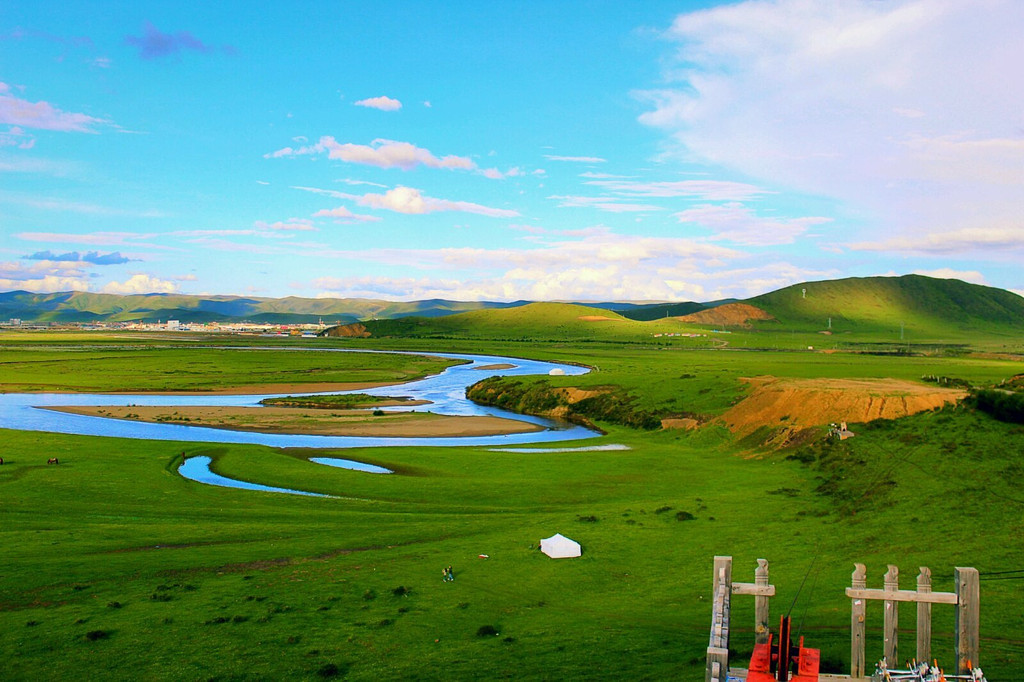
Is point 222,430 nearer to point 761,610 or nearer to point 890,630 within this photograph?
point 761,610

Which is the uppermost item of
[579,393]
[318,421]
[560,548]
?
[579,393]

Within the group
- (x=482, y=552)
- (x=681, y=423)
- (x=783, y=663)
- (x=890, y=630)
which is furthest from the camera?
(x=681, y=423)

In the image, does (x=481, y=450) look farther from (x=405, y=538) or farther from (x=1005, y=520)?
(x=1005, y=520)

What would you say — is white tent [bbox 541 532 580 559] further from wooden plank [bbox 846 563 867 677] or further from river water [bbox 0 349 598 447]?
river water [bbox 0 349 598 447]

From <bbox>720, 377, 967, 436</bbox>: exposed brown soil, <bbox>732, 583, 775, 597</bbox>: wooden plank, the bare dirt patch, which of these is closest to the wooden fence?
<bbox>732, 583, 775, 597</bbox>: wooden plank

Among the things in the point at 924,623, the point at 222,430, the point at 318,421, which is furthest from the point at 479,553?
the point at 318,421

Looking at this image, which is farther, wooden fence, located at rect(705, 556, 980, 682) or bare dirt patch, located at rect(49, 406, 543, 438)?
bare dirt patch, located at rect(49, 406, 543, 438)
